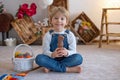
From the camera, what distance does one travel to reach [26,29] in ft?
11.8

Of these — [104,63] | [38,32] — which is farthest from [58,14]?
[38,32]

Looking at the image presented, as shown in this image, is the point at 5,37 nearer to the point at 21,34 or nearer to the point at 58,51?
the point at 21,34

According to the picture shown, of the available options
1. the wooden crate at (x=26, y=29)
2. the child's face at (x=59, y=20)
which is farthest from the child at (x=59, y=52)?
the wooden crate at (x=26, y=29)

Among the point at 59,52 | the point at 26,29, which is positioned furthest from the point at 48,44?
the point at 26,29

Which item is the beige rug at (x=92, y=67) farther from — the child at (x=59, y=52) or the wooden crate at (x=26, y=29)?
the wooden crate at (x=26, y=29)

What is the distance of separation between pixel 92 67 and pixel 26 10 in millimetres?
1670

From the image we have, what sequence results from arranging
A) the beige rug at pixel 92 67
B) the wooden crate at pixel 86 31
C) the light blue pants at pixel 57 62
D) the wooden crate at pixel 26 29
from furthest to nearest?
the wooden crate at pixel 86 31 → the wooden crate at pixel 26 29 → the light blue pants at pixel 57 62 → the beige rug at pixel 92 67

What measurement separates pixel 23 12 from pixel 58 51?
1722 millimetres

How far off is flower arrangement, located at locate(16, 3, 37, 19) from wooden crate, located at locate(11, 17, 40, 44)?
8 cm

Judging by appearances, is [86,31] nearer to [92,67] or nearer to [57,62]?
[92,67]

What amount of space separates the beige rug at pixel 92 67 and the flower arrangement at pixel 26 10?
66cm

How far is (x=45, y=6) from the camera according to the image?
3.72m

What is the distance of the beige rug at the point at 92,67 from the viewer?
6.39ft

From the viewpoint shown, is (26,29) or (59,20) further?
(26,29)
